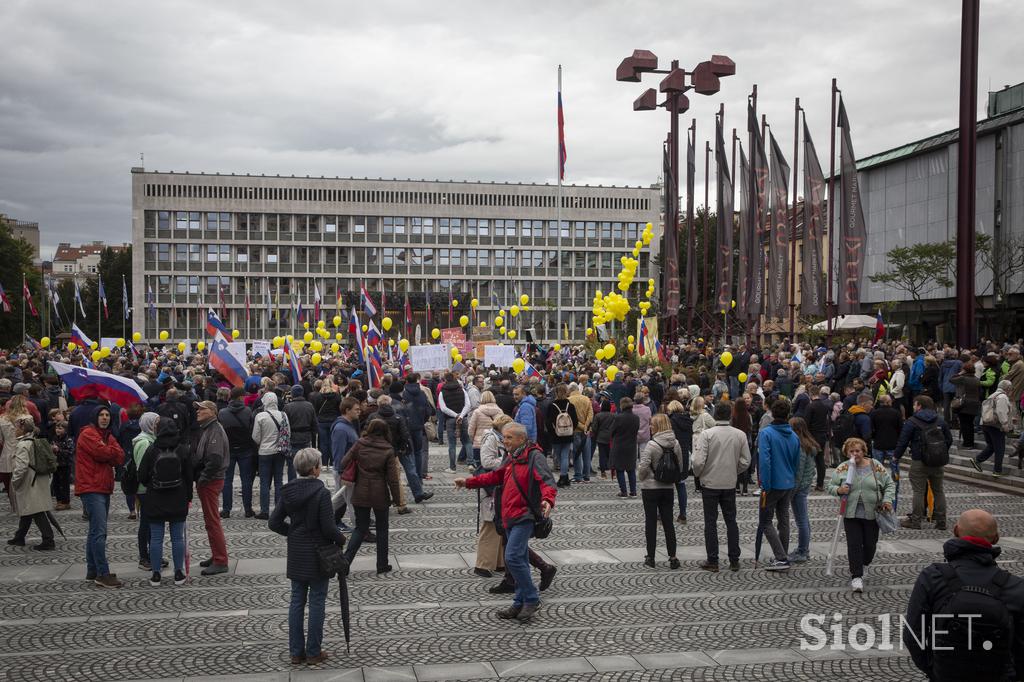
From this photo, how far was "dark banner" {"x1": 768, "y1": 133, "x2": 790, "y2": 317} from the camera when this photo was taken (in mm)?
29141

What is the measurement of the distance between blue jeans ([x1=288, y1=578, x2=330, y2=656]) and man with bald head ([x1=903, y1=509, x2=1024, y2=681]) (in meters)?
4.17

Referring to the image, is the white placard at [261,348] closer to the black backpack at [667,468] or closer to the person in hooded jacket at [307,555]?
the black backpack at [667,468]

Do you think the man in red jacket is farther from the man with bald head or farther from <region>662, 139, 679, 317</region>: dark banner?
<region>662, 139, 679, 317</region>: dark banner

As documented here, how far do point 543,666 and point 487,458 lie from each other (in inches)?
124

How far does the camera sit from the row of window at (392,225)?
279ft

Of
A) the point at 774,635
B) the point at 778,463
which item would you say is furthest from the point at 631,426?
the point at 774,635

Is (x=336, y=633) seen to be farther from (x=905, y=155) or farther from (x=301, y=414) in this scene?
(x=905, y=155)

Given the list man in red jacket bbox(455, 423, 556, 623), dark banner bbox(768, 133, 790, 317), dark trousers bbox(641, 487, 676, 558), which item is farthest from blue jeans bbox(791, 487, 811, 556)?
dark banner bbox(768, 133, 790, 317)

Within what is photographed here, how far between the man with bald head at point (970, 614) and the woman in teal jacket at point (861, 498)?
4536 millimetres

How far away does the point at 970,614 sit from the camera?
4160mm

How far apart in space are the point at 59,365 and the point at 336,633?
21.7ft

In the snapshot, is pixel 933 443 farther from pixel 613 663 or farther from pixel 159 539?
pixel 159 539

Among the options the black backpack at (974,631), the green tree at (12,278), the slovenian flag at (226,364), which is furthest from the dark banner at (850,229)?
the green tree at (12,278)

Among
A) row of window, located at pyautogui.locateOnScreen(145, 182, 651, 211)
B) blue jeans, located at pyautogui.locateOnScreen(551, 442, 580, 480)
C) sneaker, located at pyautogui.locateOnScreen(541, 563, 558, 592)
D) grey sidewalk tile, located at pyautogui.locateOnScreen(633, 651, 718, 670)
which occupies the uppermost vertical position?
row of window, located at pyautogui.locateOnScreen(145, 182, 651, 211)
